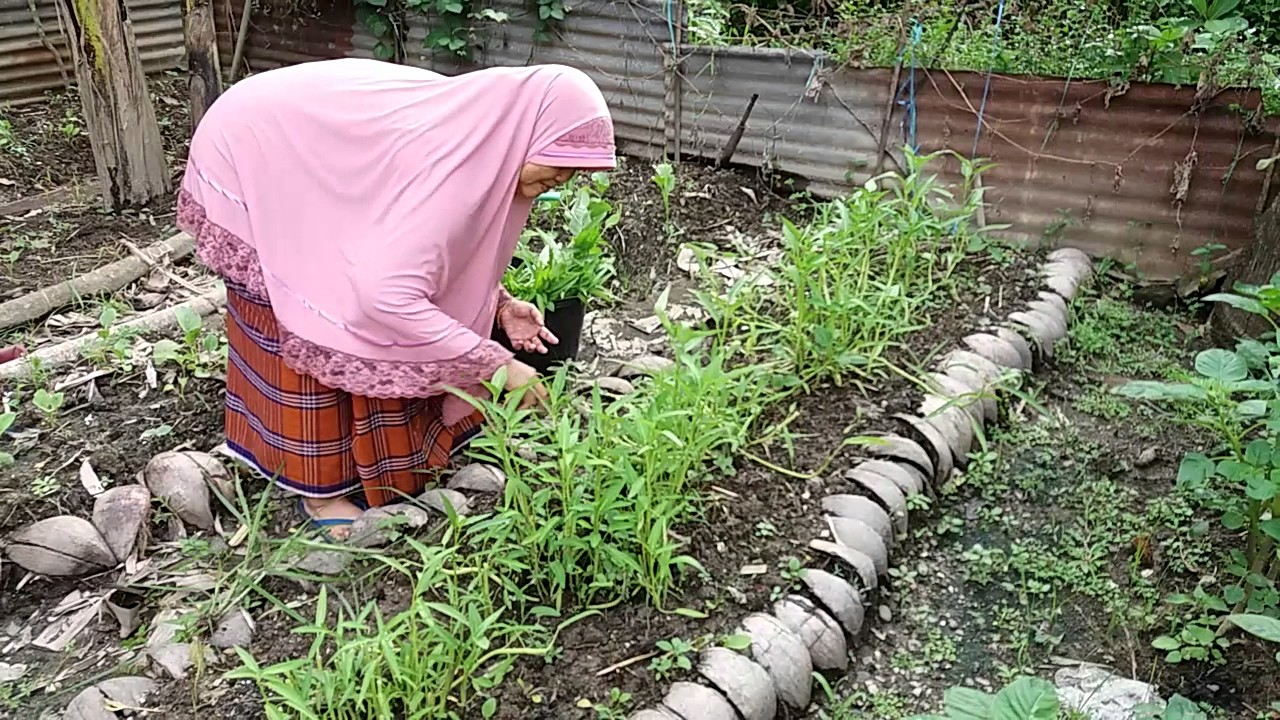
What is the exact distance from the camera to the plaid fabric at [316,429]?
249 centimetres

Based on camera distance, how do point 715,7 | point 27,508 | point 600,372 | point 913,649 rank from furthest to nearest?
1. point 715,7
2. point 600,372
3. point 27,508
4. point 913,649

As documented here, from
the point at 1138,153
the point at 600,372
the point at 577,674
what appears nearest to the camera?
the point at 577,674

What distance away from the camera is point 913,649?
2.43m

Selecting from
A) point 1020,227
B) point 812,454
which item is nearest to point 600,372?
point 812,454

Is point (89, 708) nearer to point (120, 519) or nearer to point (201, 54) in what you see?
point (120, 519)

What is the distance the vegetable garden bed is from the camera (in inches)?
80.9

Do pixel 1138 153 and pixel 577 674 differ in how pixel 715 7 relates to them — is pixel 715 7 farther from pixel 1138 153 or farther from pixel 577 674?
pixel 577 674

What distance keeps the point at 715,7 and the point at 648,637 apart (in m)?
3.60

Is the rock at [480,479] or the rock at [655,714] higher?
the rock at [480,479]

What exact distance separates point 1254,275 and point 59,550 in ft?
12.2

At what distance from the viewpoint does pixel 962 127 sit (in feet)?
13.5

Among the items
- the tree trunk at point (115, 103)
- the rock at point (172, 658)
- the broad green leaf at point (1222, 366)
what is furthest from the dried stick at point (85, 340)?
the broad green leaf at point (1222, 366)

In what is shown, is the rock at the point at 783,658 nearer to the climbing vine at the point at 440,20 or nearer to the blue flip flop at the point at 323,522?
the blue flip flop at the point at 323,522

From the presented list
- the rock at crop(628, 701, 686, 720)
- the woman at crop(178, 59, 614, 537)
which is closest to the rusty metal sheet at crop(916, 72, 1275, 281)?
the woman at crop(178, 59, 614, 537)
